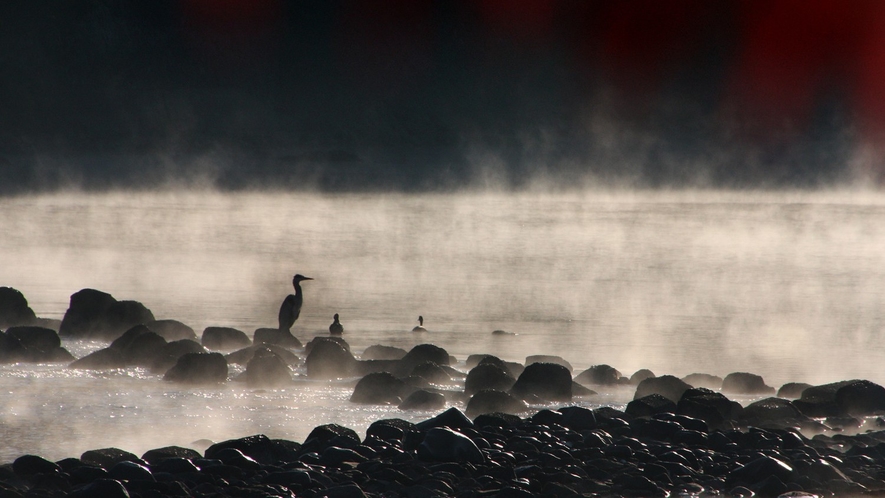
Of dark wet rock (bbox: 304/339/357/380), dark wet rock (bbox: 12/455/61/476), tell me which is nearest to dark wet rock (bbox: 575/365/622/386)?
dark wet rock (bbox: 304/339/357/380)

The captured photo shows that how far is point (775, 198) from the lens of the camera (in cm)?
10412

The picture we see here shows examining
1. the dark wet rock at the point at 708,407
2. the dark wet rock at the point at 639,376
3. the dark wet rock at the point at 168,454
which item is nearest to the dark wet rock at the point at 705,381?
the dark wet rock at the point at 639,376

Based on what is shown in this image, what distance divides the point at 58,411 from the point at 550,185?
98.8m

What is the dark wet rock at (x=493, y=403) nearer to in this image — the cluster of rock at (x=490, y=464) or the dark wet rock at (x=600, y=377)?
the cluster of rock at (x=490, y=464)

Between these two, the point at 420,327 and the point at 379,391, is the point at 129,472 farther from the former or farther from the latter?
the point at 420,327

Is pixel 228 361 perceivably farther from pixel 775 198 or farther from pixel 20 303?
pixel 775 198

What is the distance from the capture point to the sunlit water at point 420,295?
419 inches

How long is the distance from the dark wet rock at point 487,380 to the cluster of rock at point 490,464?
1844 millimetres

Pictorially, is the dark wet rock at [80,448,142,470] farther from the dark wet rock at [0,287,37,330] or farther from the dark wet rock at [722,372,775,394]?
the dark wet rock at [0,287,37,330]

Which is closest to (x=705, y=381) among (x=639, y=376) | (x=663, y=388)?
(x=639, y=376)

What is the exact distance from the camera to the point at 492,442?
9.02 meters

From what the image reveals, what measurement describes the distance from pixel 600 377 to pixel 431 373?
6.23ft

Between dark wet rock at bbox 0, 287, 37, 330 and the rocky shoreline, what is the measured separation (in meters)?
2.07

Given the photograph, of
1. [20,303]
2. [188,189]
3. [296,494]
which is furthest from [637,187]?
[296,494]
